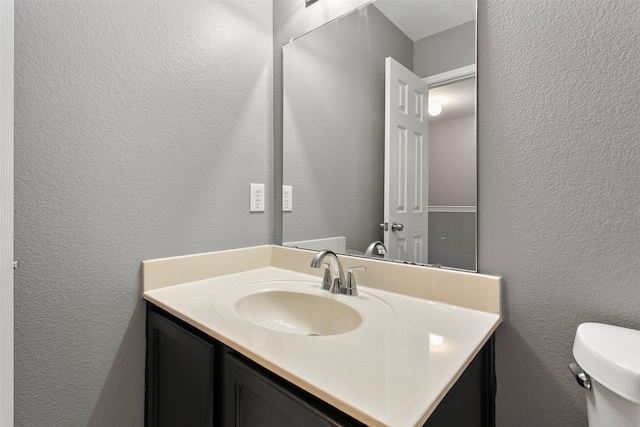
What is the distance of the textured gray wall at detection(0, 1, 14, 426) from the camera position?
626 millimetres

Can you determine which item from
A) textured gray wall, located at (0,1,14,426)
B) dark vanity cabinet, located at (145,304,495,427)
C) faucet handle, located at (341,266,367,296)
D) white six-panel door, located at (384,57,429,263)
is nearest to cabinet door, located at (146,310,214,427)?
dark vanity cabinet, located at (145,304,495,427)

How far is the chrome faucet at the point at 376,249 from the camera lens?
1100mm

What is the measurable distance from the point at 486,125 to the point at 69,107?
1.17 metres

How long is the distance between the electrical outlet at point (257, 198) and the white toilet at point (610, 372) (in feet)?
3.64

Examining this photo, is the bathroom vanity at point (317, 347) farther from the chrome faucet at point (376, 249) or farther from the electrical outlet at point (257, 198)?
the electrical outlet at point (257, 198)

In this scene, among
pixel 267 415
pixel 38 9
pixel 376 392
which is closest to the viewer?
pixel 376 392

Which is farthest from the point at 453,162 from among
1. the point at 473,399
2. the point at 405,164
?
the point at 473,399

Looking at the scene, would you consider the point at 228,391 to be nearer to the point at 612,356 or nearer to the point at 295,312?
the point at 295,312

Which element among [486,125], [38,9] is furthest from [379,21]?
[38,9]

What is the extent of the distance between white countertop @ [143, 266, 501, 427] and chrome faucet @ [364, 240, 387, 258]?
176 millimetres

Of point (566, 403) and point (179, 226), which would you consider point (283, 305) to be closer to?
point (179, 226)

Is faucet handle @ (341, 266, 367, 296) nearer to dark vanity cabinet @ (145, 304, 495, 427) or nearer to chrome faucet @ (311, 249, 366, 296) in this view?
chrome faucet @ (311, 249, 366, 296)

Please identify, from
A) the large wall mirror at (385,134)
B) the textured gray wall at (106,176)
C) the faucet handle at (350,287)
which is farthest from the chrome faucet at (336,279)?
the textured gray wall at (106,176)

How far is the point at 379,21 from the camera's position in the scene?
1115 mm
